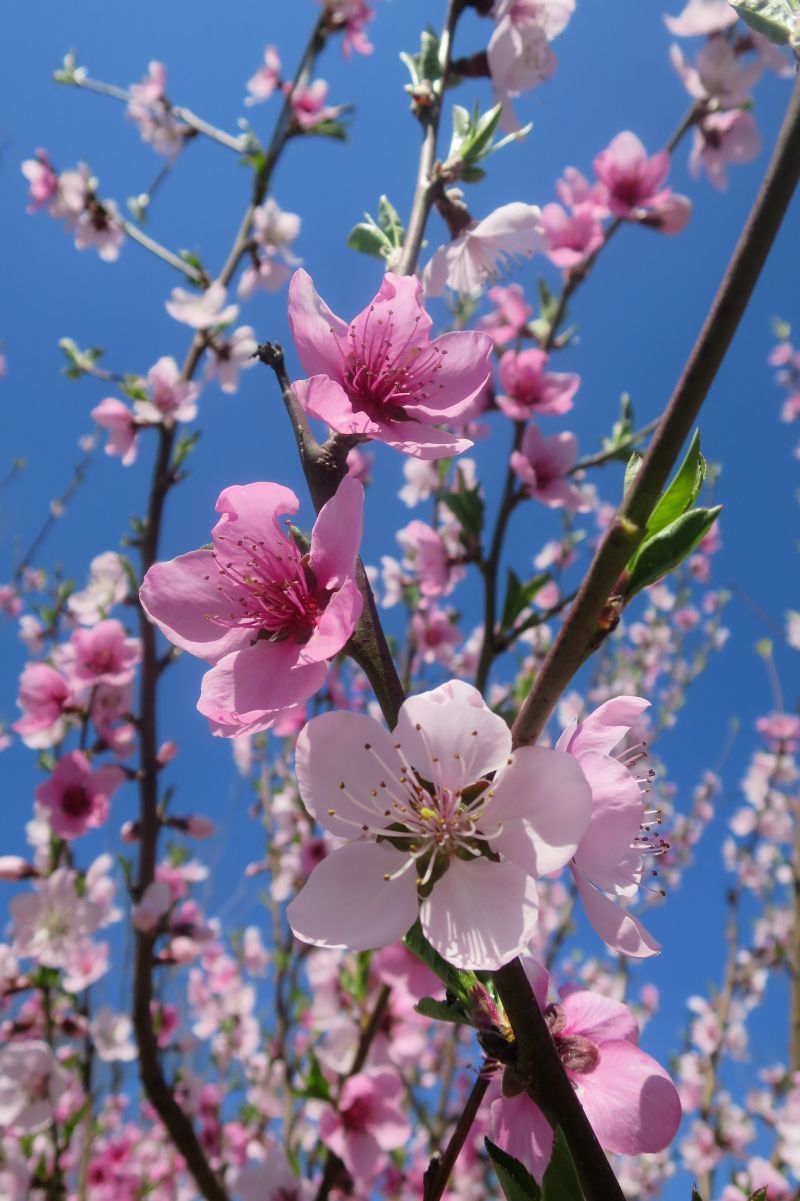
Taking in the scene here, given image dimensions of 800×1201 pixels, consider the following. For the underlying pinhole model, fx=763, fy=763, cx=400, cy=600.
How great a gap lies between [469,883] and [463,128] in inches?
51.0

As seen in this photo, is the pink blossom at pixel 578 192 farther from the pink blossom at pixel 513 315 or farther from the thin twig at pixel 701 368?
the thin twig at pixel 701 368

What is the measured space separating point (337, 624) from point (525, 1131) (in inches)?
19.9

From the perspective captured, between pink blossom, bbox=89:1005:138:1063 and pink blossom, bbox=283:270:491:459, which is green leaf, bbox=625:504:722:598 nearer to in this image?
pink blossom, bbox=283:270:491:459

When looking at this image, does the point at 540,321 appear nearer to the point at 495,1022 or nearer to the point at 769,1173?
the point at 495,1022

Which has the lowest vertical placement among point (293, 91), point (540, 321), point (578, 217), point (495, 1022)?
point (495, 1022)

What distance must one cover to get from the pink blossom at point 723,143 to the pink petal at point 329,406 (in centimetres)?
246

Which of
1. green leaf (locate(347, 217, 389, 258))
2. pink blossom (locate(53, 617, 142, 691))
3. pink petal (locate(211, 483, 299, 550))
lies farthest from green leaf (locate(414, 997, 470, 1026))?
pink blossom (locate(53, 617, 142, 691))

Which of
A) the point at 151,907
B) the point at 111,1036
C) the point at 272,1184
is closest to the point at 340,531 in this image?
the point at 151,907

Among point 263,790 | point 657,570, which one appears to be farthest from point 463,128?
point 263,790

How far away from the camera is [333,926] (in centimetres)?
66

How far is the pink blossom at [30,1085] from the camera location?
2559 mm

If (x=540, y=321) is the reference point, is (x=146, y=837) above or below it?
below

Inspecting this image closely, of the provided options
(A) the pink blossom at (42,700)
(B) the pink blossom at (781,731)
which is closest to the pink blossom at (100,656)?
(A) the pink blossom at (42,700)

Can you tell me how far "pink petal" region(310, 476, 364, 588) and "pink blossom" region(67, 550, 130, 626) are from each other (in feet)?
7.75
